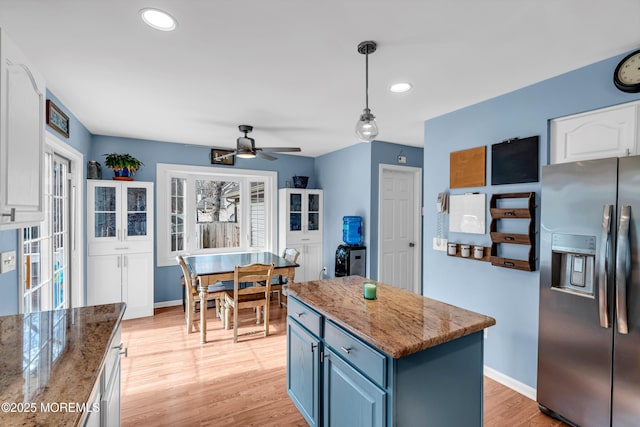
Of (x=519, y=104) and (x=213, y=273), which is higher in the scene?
(x=519, y=104)

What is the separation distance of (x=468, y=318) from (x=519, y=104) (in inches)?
76.1

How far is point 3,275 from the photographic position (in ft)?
5.84

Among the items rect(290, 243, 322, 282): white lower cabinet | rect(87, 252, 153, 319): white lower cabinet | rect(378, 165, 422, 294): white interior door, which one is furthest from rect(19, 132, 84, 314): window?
rect(378, 165, 422, 294): white interior door

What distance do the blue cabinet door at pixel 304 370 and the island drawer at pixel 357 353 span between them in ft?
0.59

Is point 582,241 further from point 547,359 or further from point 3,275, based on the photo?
point 3,275

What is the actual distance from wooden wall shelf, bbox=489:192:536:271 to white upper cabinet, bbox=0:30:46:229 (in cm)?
302

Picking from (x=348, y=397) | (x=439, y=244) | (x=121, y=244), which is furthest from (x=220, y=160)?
(x=348, y=397)

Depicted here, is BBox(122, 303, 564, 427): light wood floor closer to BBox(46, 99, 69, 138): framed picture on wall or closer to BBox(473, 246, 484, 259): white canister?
BBox(473, 246, 484, 259): white canister

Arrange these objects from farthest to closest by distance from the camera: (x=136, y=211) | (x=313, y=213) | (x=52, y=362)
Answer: (x=313, y=213) → (x=136, y=211) → (x=52, y=362)

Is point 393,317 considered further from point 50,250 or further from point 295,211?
point 295,211

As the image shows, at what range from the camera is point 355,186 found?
465 cm

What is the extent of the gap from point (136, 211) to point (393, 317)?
3.81 meters

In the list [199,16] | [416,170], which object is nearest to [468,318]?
[199,16]

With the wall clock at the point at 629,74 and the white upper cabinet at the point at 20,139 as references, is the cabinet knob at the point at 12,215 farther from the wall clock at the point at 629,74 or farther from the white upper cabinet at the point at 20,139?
the wall clock at the point at 629,74
